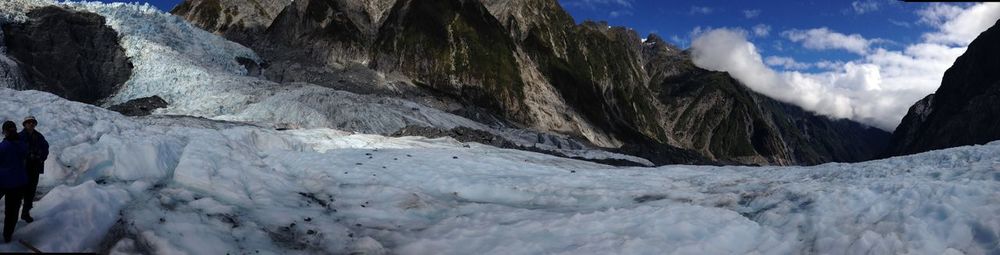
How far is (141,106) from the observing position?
214 feet

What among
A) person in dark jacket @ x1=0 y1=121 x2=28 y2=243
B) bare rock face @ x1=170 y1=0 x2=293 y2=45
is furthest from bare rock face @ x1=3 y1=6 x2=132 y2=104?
bare rock face @ x1=170 y1=0 x2=293 y2=45

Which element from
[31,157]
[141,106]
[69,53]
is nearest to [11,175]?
[31,157]

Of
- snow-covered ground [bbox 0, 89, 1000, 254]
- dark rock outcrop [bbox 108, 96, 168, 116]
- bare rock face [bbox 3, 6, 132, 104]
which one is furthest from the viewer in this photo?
bare rock face [bbox 3, 6, 132, 104]

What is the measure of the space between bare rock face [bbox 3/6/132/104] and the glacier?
5679 cm

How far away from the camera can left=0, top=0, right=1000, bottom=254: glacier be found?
40.7ft

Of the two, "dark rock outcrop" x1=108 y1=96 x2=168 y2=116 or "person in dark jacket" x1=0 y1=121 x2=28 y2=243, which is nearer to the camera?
"person in dark jacket" x1=0 y1=121 x2=28 y2=243

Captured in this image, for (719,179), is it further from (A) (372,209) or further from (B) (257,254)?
(B) (257,254)

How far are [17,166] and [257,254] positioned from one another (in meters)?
4.44

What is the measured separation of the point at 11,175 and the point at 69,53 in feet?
260

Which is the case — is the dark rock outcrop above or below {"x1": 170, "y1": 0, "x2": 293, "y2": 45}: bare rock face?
below

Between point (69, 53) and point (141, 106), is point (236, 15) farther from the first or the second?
point (141, 106)

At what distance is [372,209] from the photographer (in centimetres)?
1780

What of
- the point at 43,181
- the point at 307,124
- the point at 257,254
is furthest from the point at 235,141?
the point at 307,124

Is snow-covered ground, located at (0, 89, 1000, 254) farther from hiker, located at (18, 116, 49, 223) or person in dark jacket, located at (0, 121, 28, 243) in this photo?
person in dark jacket, located at (0, 121, 28, 243)
